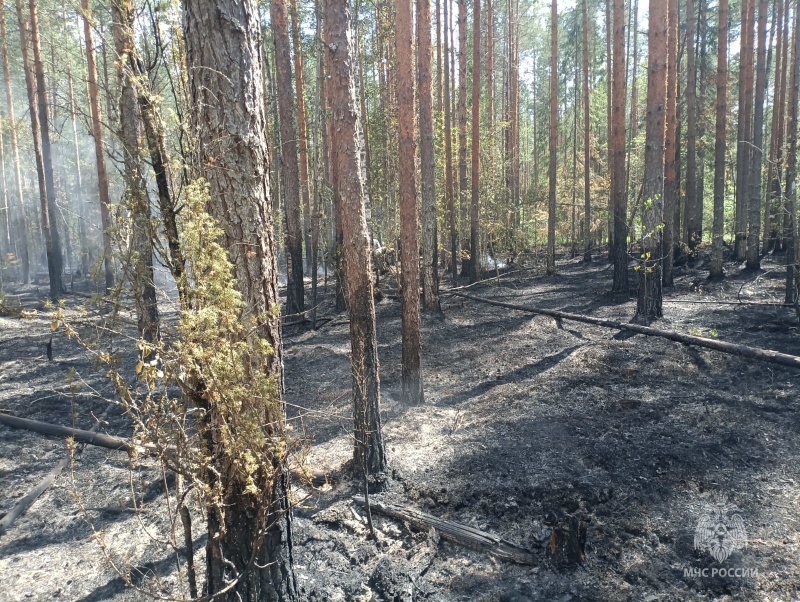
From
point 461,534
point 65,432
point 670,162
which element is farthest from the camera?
point 670,162

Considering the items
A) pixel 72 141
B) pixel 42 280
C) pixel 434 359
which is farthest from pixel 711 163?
pixel 72 141

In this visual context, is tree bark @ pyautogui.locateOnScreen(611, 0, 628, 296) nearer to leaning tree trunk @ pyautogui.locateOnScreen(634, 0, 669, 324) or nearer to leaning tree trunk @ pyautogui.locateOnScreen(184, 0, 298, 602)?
leaning tree trunk @ pyautogui.locateOnScreen(634, 0, 669, 324)

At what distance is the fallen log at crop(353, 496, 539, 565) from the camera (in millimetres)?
4039

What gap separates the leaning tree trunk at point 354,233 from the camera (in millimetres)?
5051

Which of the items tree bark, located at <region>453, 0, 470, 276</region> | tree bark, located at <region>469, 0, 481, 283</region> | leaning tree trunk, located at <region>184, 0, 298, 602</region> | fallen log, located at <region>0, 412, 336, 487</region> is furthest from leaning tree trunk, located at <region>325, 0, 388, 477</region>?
tree bark, located at <region>453, 0, 470, 276</region>

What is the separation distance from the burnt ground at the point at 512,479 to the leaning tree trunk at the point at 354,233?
20.3 inches

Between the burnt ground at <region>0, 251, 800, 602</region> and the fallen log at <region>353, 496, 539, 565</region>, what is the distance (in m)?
0.08

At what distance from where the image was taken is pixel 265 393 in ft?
9.04

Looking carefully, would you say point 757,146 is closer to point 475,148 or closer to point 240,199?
point 475,148

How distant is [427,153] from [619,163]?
5452 millimetres

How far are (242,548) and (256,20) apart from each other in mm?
3095

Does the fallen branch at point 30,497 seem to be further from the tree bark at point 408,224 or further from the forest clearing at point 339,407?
the tree bark at point 408,224

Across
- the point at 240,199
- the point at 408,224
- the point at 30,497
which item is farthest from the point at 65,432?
the point at 240,199

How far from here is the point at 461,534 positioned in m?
4.32
